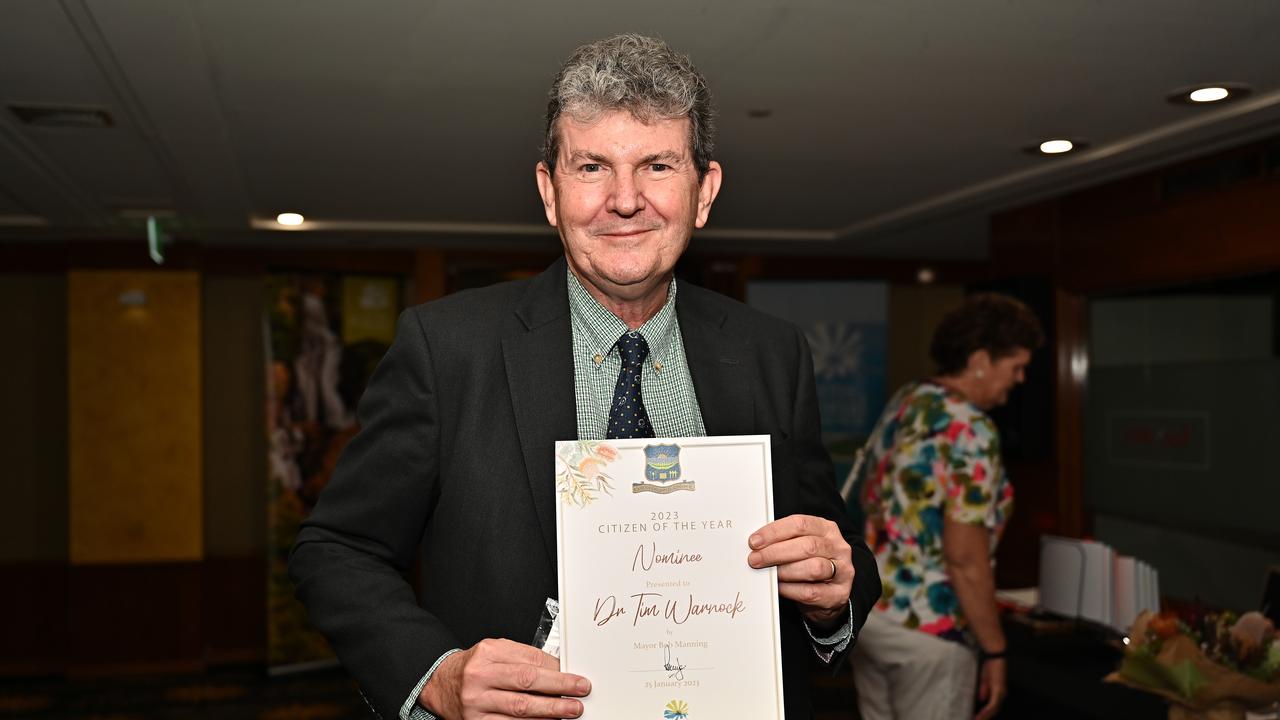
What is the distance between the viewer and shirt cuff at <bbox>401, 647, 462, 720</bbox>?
113cm

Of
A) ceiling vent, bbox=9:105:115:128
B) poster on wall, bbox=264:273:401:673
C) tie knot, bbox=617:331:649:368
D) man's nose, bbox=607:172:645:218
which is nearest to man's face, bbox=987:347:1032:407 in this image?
tie knot, bbox=617:331:649:368

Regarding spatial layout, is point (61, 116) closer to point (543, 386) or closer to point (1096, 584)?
point (543, 386)

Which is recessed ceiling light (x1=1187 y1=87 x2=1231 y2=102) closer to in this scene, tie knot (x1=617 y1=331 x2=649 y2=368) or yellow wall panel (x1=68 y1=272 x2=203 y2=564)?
tie knot (x1=617 y1=331 x2=649 y2=368)

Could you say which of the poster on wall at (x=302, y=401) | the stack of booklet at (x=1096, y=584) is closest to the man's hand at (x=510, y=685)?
the stack of booklet at (x=1096, y=584)

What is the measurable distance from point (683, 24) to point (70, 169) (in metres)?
3.51

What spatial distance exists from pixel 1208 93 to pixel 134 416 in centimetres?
682

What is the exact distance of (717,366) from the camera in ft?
4.50

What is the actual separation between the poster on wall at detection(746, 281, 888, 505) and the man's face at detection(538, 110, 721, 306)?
21.6 ft

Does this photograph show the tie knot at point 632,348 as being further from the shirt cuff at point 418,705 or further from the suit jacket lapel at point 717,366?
the shirt cuff at point 418,705

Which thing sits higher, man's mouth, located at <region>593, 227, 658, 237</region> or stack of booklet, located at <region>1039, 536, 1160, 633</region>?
man's mouth, located at <region>593, 227, 658, 237</region>

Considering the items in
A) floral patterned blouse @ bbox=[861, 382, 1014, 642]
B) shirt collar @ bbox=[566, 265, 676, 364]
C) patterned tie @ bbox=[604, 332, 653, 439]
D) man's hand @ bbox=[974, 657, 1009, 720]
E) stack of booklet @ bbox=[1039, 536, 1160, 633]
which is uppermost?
shirt collar @ bbox=[566, 265, 676, 364]

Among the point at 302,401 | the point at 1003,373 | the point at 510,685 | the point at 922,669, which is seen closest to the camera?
the point at 510,685

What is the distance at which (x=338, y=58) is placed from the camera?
11.0 ft


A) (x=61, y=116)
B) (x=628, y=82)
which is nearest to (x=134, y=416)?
(x=61, y=116)
